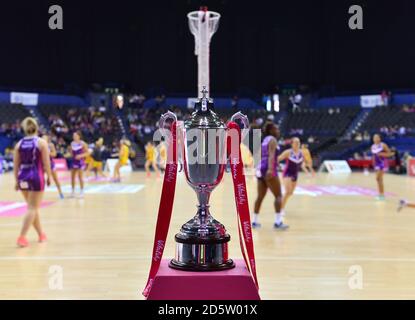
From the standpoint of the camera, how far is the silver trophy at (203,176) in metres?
2.32

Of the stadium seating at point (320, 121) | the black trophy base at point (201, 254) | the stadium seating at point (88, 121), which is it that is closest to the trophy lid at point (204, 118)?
the black trophy base at point (201, 254)

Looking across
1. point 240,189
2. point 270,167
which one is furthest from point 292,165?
point 240,189

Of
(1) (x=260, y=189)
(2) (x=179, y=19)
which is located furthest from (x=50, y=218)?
(2) (x=179, y=19)

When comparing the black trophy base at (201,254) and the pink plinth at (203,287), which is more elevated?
the black trophy base at (201,254)

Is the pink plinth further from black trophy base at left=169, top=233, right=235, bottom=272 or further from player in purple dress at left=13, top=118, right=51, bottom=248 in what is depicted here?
player in purple dress at left=13, top=118, right=51, bottom=248

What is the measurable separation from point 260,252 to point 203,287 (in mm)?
3109

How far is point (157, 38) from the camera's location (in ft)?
94.2

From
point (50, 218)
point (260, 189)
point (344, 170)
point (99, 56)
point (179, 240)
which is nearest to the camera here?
point (179, 240)

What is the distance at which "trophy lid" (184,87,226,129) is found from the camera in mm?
2324

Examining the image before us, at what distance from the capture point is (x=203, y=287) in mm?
2287

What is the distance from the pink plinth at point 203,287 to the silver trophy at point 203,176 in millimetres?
88

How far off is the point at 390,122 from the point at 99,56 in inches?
722

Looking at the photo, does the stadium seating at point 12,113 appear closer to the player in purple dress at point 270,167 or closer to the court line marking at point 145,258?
the player in purple dress at point 270,167
